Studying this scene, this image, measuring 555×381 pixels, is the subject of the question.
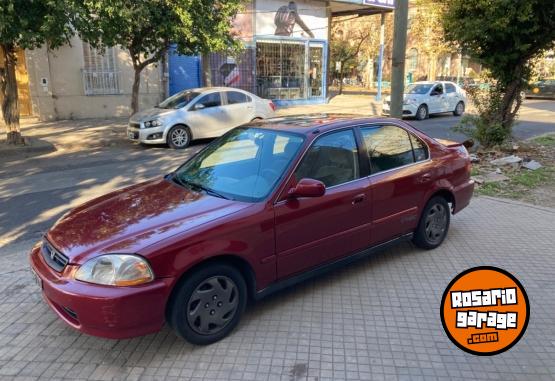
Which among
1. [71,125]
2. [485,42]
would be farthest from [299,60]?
[485,42]

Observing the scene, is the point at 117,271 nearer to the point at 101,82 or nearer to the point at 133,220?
the point at 133,220

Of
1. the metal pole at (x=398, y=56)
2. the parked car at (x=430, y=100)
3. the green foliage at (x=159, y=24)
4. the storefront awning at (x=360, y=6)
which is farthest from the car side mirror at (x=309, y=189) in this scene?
the storefront awning at (x=360, y=6)

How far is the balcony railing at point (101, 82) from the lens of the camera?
55.0 feet

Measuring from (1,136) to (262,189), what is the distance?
1214cm

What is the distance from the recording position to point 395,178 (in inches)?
177

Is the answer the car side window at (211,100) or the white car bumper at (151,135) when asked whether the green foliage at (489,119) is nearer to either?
the car side window at (211,100)

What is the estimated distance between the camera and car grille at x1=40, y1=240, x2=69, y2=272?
3.21 m

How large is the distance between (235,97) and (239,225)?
10091 mm

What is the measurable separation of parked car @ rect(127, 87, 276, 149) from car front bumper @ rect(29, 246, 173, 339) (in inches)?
353

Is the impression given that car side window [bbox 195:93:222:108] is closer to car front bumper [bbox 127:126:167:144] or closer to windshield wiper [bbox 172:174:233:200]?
car front bumper [bbox 127:126:167:144]

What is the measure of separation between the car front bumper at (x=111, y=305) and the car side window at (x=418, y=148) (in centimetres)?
298

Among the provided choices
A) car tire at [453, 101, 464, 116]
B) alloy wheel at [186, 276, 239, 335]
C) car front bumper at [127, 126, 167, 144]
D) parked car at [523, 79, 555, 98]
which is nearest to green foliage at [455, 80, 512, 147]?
car front bumper at [127, 126, 167, 144]

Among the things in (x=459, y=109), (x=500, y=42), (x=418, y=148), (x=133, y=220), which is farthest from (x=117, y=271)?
(x=459, y=109)

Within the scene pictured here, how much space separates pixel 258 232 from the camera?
3.48 metres
